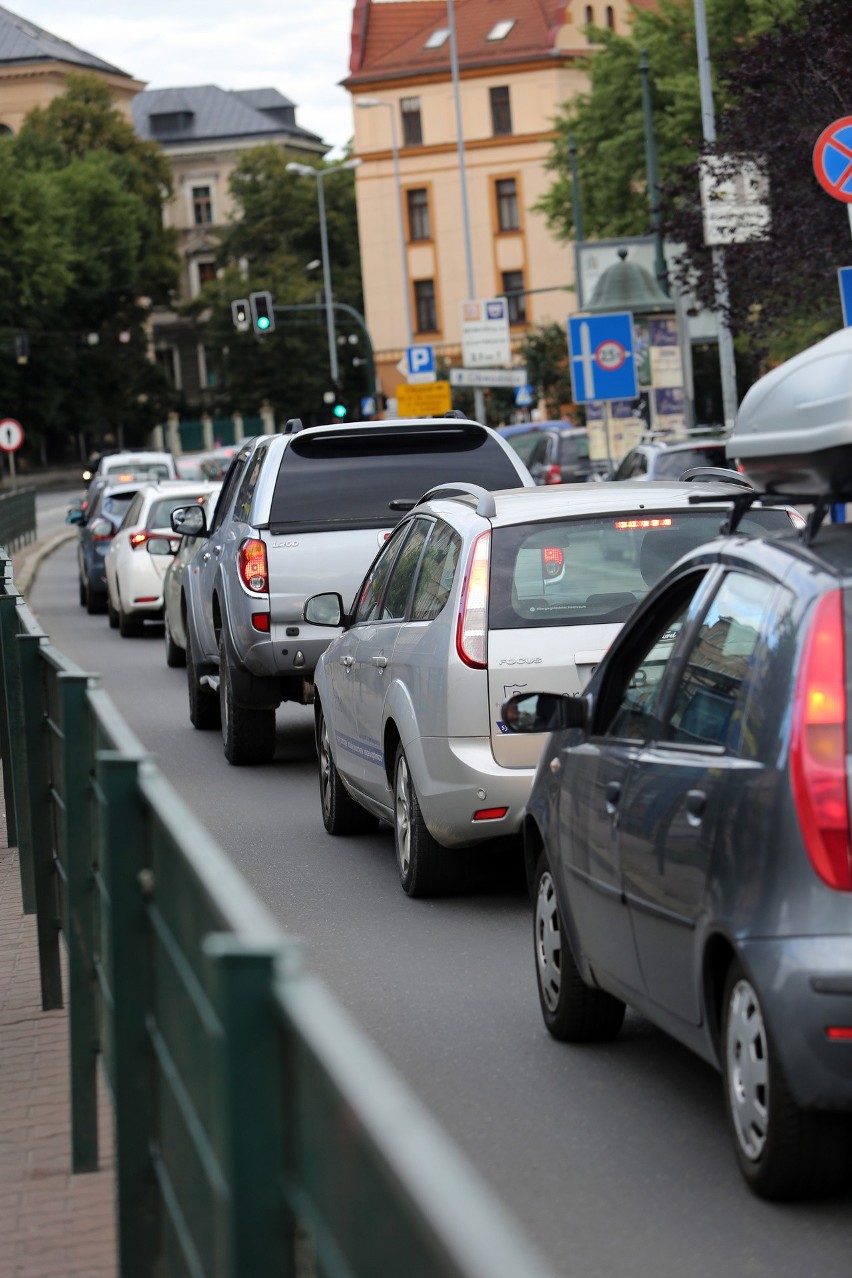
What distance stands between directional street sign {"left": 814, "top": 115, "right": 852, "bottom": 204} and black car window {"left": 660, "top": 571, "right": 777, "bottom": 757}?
10.4 m

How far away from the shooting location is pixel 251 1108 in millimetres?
2303

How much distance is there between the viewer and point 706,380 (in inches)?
2306

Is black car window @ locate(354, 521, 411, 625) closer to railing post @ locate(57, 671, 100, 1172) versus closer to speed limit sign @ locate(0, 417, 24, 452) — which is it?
railing post @ locate(57, 671, 100, 1172)

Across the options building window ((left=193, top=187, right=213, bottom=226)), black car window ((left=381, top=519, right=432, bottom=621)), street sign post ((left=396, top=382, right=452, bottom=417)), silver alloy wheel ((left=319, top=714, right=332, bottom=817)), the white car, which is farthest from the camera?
building window ((left=193, top=187, right=213, bottom=226))

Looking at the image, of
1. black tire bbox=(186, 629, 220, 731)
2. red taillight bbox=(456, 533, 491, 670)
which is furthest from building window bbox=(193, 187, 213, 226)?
red taillight bbox=(456, 533, 491, 670)

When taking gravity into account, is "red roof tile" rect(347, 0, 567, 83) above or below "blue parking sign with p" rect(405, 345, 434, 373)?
above

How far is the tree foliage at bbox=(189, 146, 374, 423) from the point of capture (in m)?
116

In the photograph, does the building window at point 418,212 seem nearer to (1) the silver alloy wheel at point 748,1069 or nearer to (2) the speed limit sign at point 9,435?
(2) the speed limit sign at point 9,435

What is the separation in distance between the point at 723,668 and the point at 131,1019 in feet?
7.04

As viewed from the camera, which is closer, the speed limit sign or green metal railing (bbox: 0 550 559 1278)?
green metal railing (bbox: 0 550 559 1278)

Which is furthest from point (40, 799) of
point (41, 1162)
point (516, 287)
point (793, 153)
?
point (516, 287)

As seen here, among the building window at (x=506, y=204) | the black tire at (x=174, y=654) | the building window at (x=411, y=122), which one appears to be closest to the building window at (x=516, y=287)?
the building window at (x=506, y=204)

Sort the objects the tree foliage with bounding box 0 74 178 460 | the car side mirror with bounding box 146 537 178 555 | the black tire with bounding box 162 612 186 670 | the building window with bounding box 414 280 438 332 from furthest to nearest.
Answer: the building window with bounding box 414 280 438 332 → the tree foliage with bounding box 0 74 178 460 → the black tire with bounding box 162 612 186 670 → the car side mirror with bounding box 146 537 178 555

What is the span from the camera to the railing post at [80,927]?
206 inches
